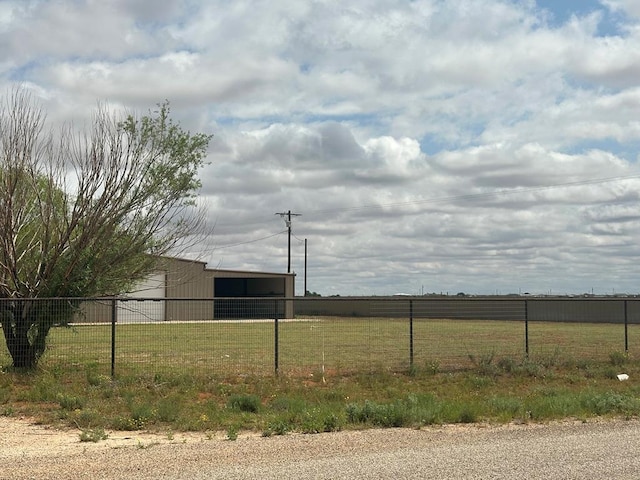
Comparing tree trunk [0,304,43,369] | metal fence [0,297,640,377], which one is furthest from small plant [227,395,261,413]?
tree trunk [0,304,43,369]

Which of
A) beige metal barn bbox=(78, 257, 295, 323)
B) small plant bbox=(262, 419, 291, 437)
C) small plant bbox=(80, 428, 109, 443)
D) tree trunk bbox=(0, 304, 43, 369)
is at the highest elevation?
beige metal barn bbox=(78, 257, 295, 323)

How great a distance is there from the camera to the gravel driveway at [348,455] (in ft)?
27.5

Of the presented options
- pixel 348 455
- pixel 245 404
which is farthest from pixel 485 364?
pixel 348 455

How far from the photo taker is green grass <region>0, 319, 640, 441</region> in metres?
12.5

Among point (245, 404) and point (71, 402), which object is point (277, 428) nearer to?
point (245, 404)

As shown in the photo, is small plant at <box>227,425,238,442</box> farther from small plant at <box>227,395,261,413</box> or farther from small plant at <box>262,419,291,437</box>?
small plant at <box>227,395,261,413</box>

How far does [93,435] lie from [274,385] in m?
5.58

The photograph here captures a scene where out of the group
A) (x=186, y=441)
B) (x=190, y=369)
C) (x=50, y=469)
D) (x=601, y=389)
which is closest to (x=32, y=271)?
(x=190, y=369)

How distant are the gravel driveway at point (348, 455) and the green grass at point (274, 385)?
736 mm

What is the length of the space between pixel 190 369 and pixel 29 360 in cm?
378

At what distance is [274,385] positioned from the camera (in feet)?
53.1

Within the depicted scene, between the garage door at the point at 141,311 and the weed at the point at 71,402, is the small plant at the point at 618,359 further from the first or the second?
the weed at the point at 71,402

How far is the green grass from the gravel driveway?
0.74 m

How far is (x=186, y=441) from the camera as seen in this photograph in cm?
1082
